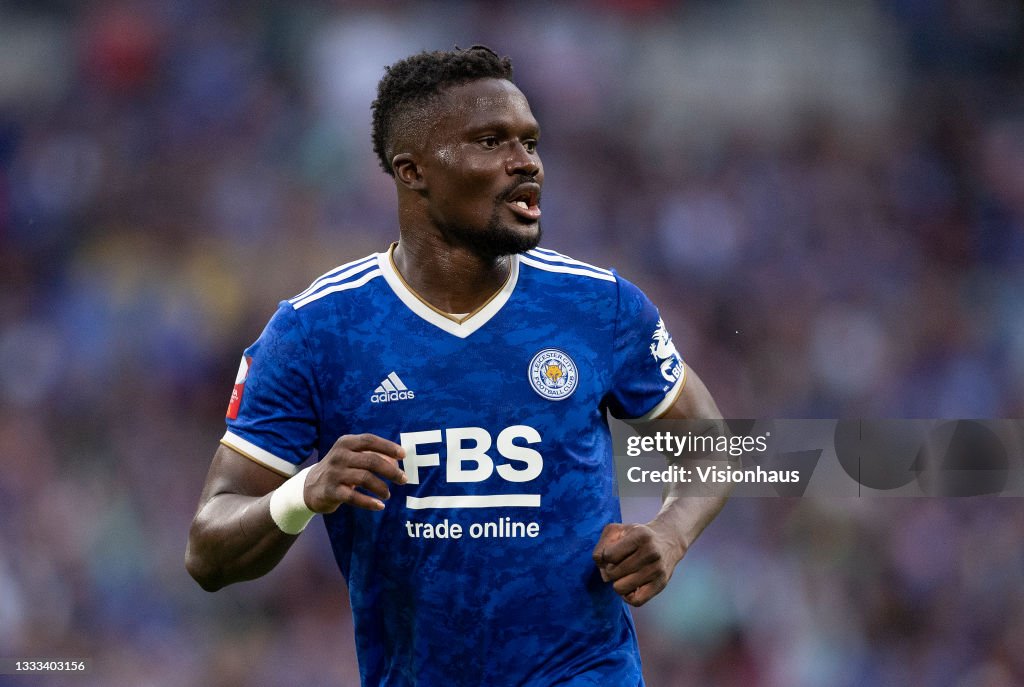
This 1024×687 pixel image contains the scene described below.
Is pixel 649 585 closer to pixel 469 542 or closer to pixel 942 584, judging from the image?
pixel 469 542

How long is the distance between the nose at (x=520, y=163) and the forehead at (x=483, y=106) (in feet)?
0.24

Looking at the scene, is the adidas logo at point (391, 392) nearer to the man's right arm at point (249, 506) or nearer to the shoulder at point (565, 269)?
the man's right arm at point (249, 506)

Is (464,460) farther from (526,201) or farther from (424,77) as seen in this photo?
(424,77)

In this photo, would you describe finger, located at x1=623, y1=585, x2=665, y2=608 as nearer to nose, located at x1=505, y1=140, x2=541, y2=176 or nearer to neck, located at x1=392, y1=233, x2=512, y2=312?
neck, located at x1=392, y1=233, x2=512, y2=312

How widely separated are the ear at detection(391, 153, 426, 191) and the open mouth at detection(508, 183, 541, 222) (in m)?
0.31

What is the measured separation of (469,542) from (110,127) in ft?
27.6

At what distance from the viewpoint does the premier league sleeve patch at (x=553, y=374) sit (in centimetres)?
358

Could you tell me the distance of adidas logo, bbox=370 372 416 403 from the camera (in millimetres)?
3555

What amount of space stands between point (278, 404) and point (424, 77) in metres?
1.06

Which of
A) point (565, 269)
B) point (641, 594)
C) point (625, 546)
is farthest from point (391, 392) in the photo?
point (641, 594)

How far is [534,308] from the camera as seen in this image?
12.1 feet

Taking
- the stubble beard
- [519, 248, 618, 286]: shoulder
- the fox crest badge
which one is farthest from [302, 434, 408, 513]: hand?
the fox crest badge

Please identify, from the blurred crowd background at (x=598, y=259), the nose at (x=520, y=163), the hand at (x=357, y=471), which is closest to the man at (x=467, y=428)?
the nose at (x=520, y=163)

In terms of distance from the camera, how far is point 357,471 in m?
3.02
